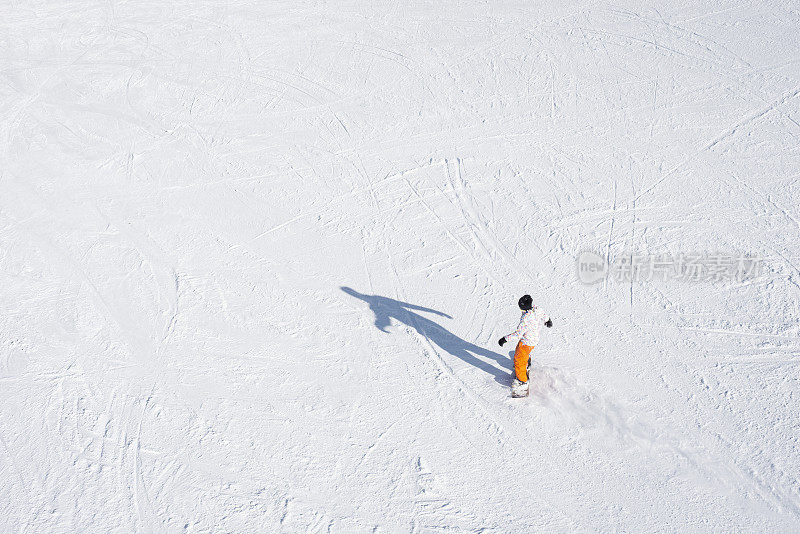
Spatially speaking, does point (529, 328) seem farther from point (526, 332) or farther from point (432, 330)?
point (432, 330)

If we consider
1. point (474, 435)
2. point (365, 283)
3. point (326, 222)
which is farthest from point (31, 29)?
point (474, 435)

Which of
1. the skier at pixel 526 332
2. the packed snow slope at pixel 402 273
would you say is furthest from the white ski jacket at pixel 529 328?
the packed snow slope at pixel 402 273

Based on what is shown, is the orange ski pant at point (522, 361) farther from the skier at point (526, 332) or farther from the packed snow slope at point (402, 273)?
the packed snow slope at point (402, 273)

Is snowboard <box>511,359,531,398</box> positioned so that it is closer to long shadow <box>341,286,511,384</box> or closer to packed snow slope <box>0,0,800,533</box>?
packed snow slope <box>0,0,800,533</box>

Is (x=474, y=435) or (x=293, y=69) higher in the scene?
(x=293, y=69)

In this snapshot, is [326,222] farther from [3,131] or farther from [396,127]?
[3,131]

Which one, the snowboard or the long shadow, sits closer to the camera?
the snowboard

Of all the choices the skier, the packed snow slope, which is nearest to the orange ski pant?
the skier
